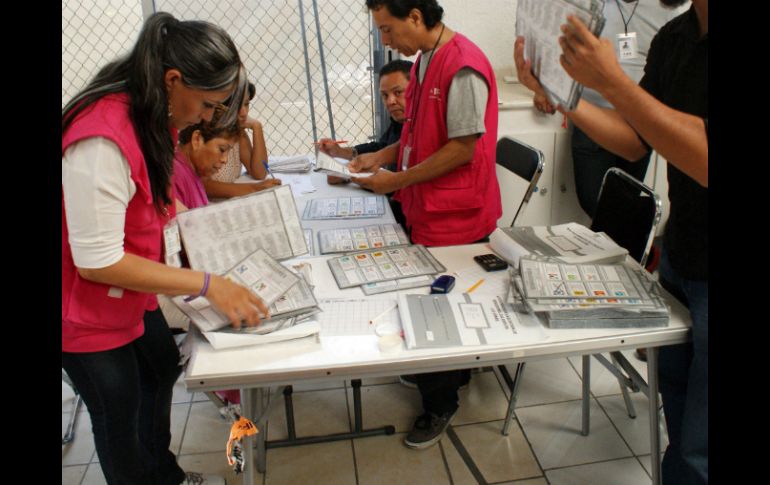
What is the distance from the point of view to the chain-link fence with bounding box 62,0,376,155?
5035 millimetres

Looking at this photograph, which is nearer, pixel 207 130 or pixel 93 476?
pixel 93 476

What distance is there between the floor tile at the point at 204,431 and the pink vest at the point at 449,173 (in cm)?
106

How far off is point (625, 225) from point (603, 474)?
86 centimetres

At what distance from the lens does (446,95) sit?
6.39ft

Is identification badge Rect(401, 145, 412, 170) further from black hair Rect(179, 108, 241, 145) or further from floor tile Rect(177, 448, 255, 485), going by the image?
floor tile Rect(177, 448, 255, 485)

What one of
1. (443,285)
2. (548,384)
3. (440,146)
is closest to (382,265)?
(443,285)

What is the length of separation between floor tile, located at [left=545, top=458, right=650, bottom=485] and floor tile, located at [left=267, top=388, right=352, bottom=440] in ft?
2.62

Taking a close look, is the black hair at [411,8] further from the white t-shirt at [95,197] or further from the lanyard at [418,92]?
the white t-shirt at [95,197]

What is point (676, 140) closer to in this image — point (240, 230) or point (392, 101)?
point (240, 230)

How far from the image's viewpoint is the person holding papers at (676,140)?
1107mm

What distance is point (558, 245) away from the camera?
1.82 metres

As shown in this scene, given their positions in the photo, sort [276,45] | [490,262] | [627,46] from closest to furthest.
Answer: [490,262], [627,46], [276,45]

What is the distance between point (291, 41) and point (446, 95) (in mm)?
3912

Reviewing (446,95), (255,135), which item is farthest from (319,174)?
(446,95)
